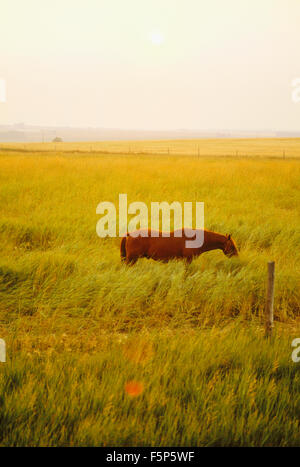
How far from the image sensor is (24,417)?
2.67 metres

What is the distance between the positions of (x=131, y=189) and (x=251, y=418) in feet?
35.3

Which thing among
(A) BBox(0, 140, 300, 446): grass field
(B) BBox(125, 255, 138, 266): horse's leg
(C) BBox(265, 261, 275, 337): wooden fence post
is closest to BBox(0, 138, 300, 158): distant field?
(A) BBox(0, 140, 300, 446): grass field

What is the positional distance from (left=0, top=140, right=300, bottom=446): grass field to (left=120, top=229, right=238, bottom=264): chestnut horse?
200 millimetres

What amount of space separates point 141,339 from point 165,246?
85.8 inches

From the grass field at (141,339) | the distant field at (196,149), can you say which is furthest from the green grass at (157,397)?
the distant field at (196,149)

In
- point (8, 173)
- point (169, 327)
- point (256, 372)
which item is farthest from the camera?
point (8, 173)

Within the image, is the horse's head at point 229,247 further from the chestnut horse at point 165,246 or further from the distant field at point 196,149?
the distant field at point 196,149

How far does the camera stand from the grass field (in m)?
2.65

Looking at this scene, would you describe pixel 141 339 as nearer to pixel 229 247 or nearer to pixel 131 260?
pixel 131 260

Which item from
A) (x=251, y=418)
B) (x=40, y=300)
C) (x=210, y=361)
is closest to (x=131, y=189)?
(x=40, y=300)

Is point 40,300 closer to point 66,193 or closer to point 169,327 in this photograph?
point 169,327

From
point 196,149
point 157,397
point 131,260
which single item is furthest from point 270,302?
point 196,149

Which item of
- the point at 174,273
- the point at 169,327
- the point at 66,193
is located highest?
the point at 66,193

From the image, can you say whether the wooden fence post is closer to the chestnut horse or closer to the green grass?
the green grass
